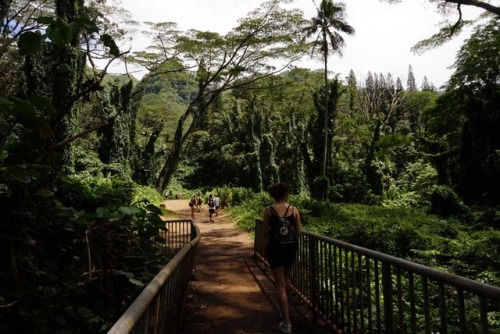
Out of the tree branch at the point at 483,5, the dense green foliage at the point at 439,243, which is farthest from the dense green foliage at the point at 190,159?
the tree branch at the point at 483,5

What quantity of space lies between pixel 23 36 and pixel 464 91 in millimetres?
23894

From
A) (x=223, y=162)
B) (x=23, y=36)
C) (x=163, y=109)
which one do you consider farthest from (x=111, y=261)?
(x=163, y=109)

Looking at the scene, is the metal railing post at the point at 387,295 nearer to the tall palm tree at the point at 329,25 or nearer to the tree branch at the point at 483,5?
the tree branch at the point at 483,5

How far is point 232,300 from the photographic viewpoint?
214 inches

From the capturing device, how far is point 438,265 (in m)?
7.68

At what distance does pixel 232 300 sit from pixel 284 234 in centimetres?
215

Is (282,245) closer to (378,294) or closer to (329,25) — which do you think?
(378,294)

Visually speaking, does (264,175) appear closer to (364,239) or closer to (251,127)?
(251,127)

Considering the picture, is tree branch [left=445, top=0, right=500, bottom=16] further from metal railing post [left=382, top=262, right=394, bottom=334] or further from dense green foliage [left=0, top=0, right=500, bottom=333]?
metal railing post [left=382, top=262, right=394, bottom=334]

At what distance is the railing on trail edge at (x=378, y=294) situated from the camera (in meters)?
2.01

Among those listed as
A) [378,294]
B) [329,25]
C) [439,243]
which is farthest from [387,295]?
[329,25]

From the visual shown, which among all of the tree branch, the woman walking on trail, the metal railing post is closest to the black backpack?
the woman walking on trail

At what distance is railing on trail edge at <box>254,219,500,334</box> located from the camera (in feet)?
6.59

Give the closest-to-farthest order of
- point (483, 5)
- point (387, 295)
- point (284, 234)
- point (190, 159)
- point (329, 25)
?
point (387, 295)
point (284, 234)
point (483, 5)
point (329, 25)
point (190, 159)
